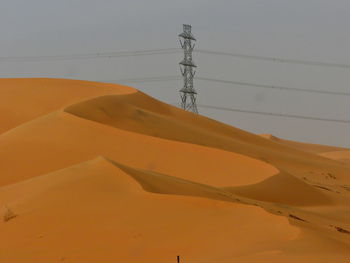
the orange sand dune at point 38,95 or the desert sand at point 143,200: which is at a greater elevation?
the orange sand dune at point 38,95

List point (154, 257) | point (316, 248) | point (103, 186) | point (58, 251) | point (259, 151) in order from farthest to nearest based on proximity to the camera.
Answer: point (259, 151)
point (103, 186)
point (58, 251)
point (154, 257)
point (316, 248)

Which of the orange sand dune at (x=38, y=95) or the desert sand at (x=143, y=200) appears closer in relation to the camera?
the desert sand at (x=143, y=200)

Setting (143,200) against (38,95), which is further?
(38,95)

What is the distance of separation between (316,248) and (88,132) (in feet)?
51.6

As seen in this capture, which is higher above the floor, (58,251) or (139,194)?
(139,194)

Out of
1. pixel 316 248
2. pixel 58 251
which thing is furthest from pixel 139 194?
pixel 316 248

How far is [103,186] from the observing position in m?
11.1

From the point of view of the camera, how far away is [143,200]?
389 inches

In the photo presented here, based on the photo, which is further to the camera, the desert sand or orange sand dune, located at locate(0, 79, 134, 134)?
orange sand dune, located at locate(0, 79, 134, 134)

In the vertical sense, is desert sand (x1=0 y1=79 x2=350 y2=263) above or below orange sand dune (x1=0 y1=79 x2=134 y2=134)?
below

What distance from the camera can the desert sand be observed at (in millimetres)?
7699

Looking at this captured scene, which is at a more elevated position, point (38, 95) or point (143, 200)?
point (38, 95)

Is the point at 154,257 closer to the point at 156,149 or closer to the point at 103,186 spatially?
the point at 103,186

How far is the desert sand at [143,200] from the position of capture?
7.70 metres
